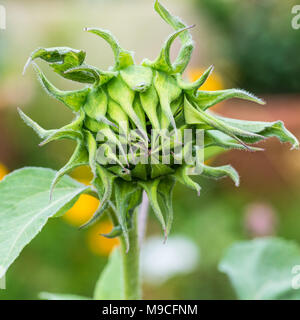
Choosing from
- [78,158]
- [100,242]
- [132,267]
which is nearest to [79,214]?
[100,242]

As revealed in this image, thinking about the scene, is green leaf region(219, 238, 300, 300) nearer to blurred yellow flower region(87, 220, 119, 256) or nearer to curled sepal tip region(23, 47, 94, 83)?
curled sepal tip region(23, 47, 94, 83)

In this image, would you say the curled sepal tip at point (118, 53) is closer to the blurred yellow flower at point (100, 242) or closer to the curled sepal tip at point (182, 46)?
the curled sepal tip at point (182, 46)

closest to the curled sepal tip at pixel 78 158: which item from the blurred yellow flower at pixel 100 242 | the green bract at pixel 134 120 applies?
the green bract at pixel 134 120

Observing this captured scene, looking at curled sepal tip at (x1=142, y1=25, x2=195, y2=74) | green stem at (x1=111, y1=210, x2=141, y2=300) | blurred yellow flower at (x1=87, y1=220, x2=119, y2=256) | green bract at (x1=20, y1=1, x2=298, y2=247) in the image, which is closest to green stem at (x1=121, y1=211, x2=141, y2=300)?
green stem at (x1=111, y1=210, x2=141, y2=300)

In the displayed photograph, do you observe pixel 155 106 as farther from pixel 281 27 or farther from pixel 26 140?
pixel 281 27

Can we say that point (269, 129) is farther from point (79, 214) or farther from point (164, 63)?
point (79, 214)
